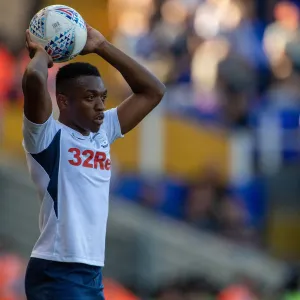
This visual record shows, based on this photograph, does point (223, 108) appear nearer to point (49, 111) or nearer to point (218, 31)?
point (218, 31)

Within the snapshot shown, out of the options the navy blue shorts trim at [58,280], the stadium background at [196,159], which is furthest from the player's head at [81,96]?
the stadium background at [196,159]

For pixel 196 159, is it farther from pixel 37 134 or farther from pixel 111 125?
pixel 37 134

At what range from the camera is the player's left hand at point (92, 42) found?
6188 mm

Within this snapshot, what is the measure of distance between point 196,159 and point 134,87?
30.6ft

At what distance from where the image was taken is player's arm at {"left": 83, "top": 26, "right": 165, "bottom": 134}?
21.1ft

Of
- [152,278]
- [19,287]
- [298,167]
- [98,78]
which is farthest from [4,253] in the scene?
[98,78]

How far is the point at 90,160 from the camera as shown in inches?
237

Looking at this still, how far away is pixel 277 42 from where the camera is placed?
17562mm

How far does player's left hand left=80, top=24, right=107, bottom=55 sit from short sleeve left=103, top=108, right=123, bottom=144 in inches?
15.6

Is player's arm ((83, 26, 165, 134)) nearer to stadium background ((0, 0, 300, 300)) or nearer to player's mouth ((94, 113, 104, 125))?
player's mouth ((94, 113, 104, 125))

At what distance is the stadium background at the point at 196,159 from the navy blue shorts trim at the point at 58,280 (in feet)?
16.9

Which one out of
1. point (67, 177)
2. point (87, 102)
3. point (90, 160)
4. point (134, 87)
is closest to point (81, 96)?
point (87, 102)

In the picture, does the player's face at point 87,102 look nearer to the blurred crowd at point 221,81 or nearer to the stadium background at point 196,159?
the stadium background at point 196,159

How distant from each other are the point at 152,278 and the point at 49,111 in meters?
8.15
